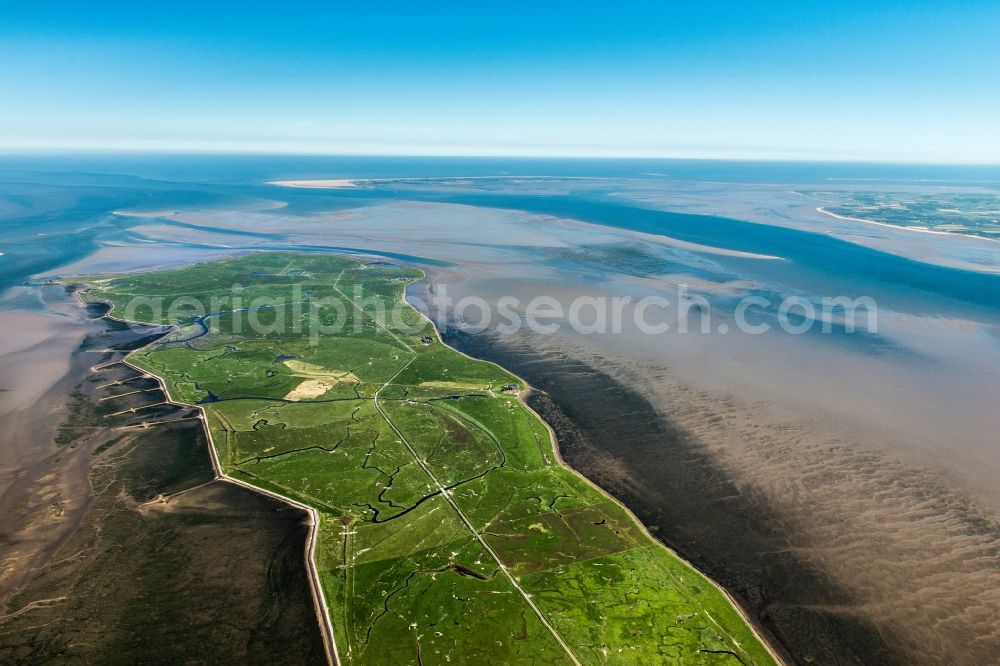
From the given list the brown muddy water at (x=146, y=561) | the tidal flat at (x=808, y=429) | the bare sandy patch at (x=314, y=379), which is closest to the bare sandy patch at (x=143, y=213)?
the tidal flat at (x=808, y=429)

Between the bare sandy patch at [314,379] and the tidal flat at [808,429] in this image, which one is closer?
the tidal flat at [808,429]

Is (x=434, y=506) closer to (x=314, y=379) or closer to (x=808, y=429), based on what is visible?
(x=314, y=379)

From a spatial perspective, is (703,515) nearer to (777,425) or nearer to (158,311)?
(777,425)

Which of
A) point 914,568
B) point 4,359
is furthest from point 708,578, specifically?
point 4,359

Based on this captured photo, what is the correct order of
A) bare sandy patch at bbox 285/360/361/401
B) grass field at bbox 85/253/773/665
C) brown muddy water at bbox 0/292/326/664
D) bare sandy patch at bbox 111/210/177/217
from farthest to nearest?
bare sandy patch at bbox 111/210/177/217
bare sandy patch at bbox 285/360/361/401
grass field at bbox 85/253/773/665
brown muddy water at bbox 0/292/326/664

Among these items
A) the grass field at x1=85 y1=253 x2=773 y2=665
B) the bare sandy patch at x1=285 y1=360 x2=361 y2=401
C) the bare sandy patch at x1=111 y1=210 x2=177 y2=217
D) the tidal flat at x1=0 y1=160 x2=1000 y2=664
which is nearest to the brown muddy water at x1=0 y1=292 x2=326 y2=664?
the grass field at x1=85 y1=253 x2=773 y2=665

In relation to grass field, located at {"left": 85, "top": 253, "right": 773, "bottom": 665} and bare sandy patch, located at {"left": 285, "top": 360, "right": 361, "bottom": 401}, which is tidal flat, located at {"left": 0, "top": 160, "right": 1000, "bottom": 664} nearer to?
grass field, located at {"left": 85, "top": 253, "right": 773, "bottom": 665}

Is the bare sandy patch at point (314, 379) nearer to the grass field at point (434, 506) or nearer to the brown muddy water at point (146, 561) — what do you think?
the grass field at point (434, 506)

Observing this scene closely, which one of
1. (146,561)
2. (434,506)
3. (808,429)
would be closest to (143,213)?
(146,561)

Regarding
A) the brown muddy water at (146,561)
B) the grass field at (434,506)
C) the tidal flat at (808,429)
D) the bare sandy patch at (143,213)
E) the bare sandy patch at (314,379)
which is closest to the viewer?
the brown muddy water at (146,561)
